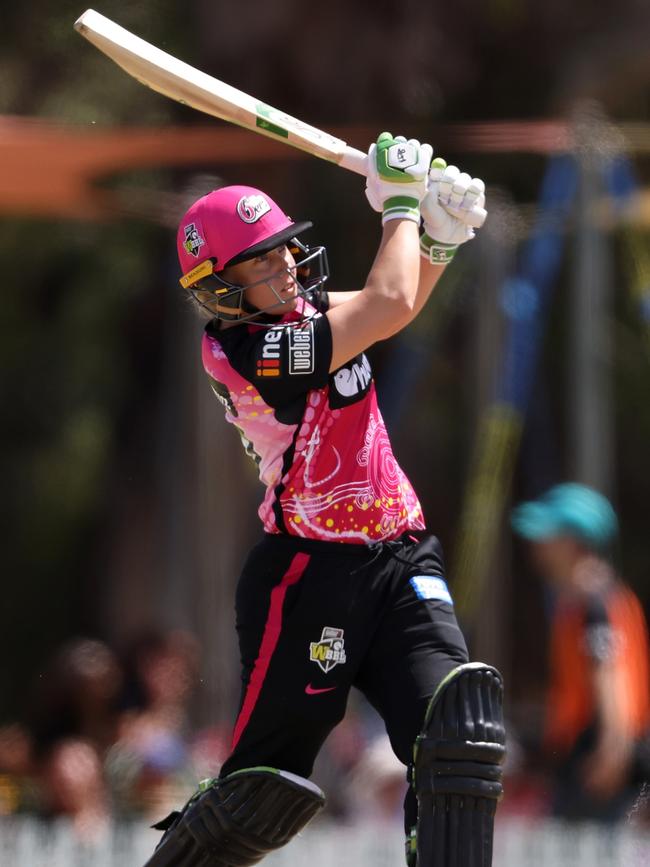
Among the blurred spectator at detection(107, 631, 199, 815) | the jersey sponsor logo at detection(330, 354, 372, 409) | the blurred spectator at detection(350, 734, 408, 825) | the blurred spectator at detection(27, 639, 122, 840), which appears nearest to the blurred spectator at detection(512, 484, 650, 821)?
the blurred spectator at detection(350, 734, 408, 825)

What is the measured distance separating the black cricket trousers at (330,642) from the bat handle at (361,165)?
0.85 metres

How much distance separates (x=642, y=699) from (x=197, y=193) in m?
3.43

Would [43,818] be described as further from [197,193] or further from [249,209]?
[249,209]

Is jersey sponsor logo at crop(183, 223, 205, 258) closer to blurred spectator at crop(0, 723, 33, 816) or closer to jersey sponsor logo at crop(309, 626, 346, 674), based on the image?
jersey sponsor logo at crop(309, 626, 346, 674)

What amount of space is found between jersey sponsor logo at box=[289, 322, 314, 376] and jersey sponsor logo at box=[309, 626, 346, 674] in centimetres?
60

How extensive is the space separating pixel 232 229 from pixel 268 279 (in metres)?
0.14

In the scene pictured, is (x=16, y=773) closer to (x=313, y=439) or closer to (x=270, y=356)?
(x=313, y=439)

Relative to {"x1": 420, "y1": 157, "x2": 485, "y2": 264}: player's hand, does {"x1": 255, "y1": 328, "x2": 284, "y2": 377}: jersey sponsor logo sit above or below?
below

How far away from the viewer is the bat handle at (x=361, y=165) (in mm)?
4172

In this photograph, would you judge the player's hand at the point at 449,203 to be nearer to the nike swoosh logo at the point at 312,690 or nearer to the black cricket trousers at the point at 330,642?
the black cricket trousers at the point at 330,642

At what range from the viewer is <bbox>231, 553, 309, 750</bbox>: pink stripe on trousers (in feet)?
12.8

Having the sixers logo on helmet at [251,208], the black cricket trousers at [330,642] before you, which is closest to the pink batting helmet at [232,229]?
the sixers logo on helmet at [251,208]

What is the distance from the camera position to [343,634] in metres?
3.84

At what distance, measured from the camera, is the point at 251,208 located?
3945 mm
